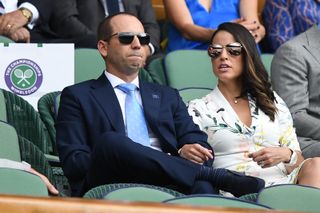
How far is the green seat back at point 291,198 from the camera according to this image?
3.53 m

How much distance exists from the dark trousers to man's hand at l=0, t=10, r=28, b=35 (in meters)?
2.01

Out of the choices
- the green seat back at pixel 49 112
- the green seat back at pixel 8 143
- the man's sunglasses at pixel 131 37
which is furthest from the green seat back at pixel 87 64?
the green seat back at pixel 8 143

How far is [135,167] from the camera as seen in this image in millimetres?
4250

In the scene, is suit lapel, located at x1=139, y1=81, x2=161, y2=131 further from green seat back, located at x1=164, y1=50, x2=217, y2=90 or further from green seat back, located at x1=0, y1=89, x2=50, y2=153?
green seat back, located at x1=164, y1=50, x2=217, y2=90

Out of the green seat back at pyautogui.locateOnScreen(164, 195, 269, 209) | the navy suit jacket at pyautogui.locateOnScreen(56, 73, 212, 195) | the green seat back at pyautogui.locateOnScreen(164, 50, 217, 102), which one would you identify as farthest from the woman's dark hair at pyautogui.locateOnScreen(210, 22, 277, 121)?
the green seat back at pyautogui.locateOnScreen(164, 195, 269, 209)

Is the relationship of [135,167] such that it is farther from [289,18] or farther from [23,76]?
[289,18]

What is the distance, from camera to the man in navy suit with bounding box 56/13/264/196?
424 centimetres

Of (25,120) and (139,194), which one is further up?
(139,194)

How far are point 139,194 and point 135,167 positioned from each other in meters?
0.84

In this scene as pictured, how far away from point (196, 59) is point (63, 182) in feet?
5.69

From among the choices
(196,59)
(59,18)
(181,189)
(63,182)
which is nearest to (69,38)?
(59,18)

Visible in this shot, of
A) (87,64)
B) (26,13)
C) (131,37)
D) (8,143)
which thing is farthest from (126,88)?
(26,13)

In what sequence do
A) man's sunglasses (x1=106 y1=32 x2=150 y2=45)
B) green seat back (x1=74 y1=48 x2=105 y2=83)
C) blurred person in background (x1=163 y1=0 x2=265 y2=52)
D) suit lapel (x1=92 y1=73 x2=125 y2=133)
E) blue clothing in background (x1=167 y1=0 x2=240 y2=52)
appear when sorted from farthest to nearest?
blue clothing in background (x1=167 y1=0 x2=240 y2=52)
blurred person in background (x1=163 y1=0 x2=265 y2=52)
green seat back (x1=74 y1=48 x2=105 y2=83)
man's sunglasses (x1=106 y1=32 x2=150 y2=45)
suit lapel (x1=92 y1=73 x2=125 y2=133)

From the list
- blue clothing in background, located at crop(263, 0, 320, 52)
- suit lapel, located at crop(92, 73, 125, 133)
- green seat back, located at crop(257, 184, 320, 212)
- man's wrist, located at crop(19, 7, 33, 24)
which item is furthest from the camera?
blue clothing in background, located at crop(263, 0, 320, 52)
